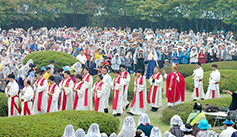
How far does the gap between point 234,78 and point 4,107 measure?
9999mm

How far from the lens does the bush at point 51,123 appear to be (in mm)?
7348

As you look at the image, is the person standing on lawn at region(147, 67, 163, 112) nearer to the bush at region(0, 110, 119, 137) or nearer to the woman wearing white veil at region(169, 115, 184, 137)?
the bush at region(0, 110, 119, 137)

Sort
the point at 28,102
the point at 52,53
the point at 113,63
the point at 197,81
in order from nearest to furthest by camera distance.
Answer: the point at 28,102, the point at 197,81, the point at 52,53, the point at 113,63

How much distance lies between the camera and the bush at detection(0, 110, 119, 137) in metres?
7.35

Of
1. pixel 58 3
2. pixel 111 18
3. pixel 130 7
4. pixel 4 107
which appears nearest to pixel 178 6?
pixel 130 7

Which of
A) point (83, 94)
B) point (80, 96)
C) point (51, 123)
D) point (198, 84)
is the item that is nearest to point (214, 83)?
point (198, 84)

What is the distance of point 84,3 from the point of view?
33.4 m

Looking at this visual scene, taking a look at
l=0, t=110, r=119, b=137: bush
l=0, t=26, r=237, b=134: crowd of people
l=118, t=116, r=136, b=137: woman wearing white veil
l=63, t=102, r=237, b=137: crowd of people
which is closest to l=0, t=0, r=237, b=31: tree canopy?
l=0, t=26, r=237, b=134: crowd of people

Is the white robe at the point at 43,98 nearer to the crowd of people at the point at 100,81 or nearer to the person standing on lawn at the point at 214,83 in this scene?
the crowd of people at the point at 100,81

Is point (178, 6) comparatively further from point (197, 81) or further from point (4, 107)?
point (4, 107)

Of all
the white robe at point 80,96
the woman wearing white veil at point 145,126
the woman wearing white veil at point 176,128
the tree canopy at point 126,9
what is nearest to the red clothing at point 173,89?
the white robe at point 80,96

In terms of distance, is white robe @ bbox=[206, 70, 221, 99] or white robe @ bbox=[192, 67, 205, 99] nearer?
white robe @ bbox=[206, 70, 221, 99]

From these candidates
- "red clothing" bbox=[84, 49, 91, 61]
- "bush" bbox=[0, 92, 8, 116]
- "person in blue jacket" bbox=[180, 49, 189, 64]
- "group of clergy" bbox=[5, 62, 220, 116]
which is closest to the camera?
"group of clergy" bbox=[5, 62, 220, 116]

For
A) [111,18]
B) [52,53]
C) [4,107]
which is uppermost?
[111,18]
